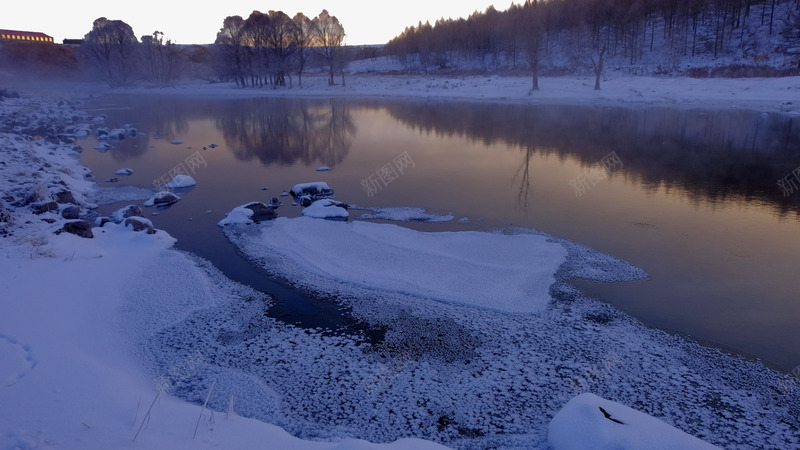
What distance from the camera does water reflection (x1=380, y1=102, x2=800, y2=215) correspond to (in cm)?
1403

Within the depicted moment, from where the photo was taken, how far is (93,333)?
20.3 feet

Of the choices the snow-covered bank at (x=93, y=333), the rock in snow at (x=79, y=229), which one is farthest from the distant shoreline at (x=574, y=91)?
the rock in snow at (x=79, y=229)

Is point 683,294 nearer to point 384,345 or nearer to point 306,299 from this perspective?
point 384,345

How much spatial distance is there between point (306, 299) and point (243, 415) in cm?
269

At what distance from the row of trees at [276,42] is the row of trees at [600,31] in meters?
22.0

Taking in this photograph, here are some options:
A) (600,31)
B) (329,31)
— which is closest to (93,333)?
(329,31)

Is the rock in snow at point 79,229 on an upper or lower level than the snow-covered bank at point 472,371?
upper

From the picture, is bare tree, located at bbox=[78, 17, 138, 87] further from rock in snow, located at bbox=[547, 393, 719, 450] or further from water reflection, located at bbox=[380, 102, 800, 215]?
rock in snow, located at bbox=[547, 393, 719, 450]

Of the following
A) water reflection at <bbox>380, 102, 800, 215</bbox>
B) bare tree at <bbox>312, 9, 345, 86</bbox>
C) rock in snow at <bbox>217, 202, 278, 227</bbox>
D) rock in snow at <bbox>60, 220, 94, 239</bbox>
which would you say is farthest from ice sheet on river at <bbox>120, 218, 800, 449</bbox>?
bare tree at <bbox>312, 9, 345, 86</bbox>

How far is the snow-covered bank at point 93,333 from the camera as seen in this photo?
4035 millimetres

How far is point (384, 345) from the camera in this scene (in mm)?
6086

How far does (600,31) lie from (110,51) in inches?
2752

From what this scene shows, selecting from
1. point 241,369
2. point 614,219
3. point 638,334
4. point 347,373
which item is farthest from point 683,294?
point 241,369

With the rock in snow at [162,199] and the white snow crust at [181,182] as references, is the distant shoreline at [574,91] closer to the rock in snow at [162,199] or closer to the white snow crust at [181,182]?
the white snow crust at [181,182]
